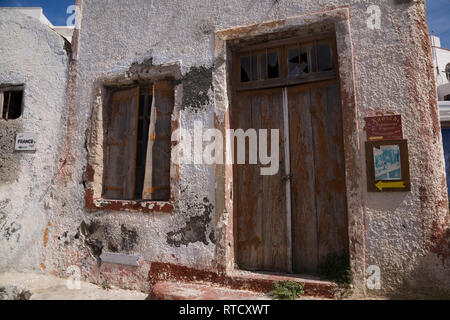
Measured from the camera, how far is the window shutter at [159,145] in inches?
143

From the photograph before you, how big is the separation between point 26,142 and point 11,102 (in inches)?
28.7

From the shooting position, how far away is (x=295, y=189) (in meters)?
3.23

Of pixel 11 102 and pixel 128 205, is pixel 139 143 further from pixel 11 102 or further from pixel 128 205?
pixel 11 102

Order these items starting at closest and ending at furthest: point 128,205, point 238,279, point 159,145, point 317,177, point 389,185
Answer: point 389,185, point 238,279, point 317,177, point 128,205, point 159,145

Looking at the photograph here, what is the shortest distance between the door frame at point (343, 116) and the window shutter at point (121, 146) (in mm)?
1212

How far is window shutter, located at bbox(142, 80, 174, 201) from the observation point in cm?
363

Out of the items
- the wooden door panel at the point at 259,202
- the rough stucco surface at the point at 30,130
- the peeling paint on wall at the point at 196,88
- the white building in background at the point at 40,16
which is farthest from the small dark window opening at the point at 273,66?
the white building in background at the point at 40,16

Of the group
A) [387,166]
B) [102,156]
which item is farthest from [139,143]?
[387,166]

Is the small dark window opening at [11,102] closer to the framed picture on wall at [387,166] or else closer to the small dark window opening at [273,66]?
the small dark window opening at [273,66]

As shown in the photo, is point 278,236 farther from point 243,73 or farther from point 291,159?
point 243,73

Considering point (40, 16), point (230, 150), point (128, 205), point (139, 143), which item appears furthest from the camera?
point (40, 16)

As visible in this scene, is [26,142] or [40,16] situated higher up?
[40,16]

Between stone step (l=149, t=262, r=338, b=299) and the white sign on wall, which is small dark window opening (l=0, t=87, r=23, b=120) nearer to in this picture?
the white sign on wall

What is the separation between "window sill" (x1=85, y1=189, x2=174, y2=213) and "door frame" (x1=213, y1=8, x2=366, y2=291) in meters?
0.62
